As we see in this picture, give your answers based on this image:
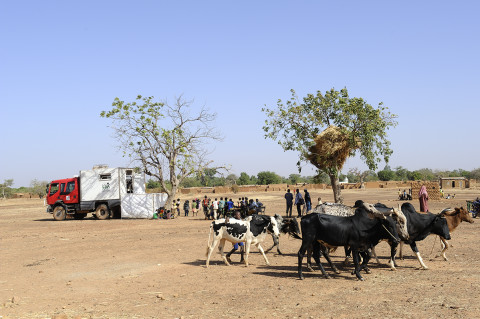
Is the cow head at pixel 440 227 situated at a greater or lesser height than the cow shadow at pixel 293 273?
greater

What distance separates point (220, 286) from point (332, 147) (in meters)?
17.2

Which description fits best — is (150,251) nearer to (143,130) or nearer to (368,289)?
(368,289)

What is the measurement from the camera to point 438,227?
13109mm

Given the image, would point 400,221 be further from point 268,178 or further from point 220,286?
point 268,178

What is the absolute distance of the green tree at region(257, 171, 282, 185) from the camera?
119 metres

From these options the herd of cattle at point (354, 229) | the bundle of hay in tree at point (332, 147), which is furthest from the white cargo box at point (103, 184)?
the herd of cattle at point (354, 229)

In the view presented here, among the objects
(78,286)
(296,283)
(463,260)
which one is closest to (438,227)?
(463,260)

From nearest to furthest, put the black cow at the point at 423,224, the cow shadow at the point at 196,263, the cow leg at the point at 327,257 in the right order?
the cow leg at the point at 327,257 < the black cow at the point at 423,224 < the cow shadow at the point at 196,263

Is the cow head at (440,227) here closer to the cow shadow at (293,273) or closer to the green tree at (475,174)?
the cow shadow at (293,273)

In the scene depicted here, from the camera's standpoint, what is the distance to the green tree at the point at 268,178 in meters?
119

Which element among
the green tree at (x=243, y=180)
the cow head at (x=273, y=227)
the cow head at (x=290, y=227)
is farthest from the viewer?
the green tree at (x=243, y=180)

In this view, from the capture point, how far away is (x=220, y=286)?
1091 centimetres

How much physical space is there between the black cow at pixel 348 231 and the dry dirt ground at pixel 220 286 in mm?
795

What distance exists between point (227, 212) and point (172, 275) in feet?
45.3
